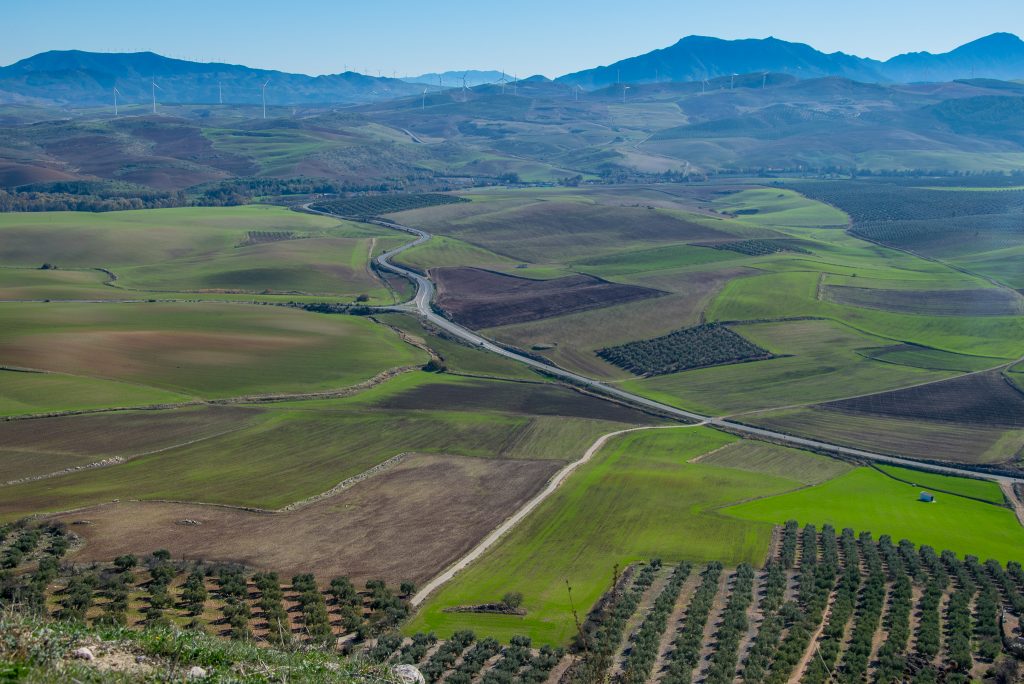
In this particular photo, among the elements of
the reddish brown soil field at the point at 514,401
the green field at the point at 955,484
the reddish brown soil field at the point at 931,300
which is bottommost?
the reddish brown soil field at the point at 514,401

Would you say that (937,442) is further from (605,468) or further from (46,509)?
(46,509)

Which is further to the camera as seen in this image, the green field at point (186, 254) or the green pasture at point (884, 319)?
the green field at point (186, 254)

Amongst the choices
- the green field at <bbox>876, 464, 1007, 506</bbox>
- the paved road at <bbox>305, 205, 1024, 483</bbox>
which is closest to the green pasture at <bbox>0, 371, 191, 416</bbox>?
the paved road at <bbox>305, 205, 1024, 483</bbox>

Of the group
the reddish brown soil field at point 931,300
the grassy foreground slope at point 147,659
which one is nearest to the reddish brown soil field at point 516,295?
the reddish brown soil field at point 931,300

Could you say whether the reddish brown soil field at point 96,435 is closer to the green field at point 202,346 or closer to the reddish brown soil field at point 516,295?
the green field at point 202,346

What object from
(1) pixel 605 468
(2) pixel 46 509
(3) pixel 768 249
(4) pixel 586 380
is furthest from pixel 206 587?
(3) pixel 768 249

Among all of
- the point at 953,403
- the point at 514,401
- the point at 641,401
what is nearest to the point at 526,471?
the point at 514,401

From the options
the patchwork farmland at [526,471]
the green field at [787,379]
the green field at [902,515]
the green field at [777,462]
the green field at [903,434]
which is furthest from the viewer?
the green field at [787,379]
